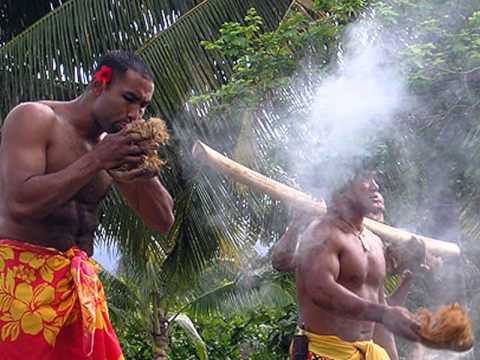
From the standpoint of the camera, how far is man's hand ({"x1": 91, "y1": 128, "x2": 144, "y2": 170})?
9.68 ft

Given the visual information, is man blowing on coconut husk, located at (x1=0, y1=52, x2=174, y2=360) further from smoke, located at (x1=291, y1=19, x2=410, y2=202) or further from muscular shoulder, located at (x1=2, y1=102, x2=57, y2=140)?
smoke, located at (x1=291, y1=19, x2=410, y2=202)

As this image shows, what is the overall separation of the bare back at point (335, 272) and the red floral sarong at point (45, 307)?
1.06 meters

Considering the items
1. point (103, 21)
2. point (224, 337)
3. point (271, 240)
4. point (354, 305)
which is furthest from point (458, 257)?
point (224, 337)

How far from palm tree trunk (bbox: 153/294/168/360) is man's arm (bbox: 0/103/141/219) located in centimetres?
889

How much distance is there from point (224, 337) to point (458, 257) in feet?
27.9

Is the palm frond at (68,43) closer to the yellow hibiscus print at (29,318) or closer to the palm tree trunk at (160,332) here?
the yellow hibiscus print at (29,318)

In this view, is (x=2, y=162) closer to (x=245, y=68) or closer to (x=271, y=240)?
(x=245, y=68)

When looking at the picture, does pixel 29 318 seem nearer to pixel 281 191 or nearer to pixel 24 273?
pixel 24 273

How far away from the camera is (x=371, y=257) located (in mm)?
4152

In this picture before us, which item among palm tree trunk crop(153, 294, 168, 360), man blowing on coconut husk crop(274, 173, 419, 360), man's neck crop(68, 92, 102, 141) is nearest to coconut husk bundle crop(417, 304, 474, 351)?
man blowing on coconut husk crop(274, 173, 419, 360)

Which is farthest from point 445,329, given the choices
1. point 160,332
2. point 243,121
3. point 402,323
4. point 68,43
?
point 160,332

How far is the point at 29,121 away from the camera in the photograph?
3094mm

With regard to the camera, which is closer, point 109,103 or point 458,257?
point 109,103

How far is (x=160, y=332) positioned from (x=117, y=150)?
936 cm
